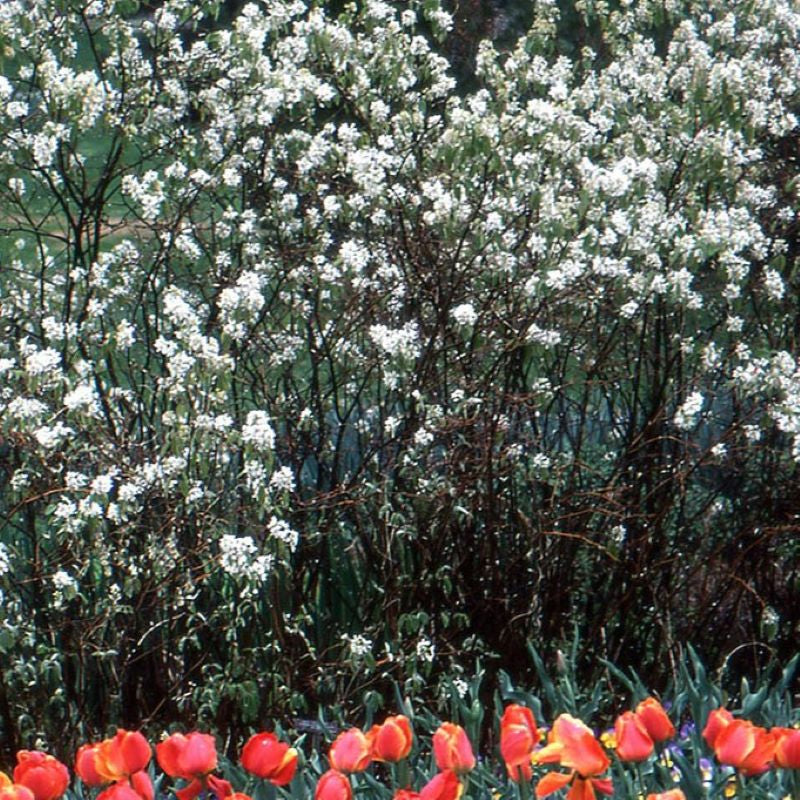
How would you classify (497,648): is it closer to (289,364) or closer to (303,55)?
(289,364)

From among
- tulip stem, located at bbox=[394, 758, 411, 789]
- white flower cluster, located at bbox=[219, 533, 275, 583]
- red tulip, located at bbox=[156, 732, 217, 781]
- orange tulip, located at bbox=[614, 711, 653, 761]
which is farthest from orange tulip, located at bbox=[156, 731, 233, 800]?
white flower cluster, located at bbox=[219, 533, 275, 583]

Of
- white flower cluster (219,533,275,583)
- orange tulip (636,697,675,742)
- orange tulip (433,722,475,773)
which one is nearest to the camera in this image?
orange tulip (433,722,475,773)

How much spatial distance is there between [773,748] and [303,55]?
9.21 ft

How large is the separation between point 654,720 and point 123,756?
0.79 meters

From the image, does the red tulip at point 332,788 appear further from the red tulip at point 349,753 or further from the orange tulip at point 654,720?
the orange tulip at point 654,720

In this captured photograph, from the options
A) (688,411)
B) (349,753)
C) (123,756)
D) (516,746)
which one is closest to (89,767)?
(123,756)

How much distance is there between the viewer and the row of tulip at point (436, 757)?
1.95 metres

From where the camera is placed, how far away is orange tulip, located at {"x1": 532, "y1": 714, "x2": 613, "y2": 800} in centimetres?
192

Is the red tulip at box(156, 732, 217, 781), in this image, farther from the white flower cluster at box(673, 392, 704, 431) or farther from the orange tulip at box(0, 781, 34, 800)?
the white flower cluster at box(673, 392, 704, 431)

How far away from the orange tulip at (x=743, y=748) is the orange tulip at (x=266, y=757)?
606 millimetres

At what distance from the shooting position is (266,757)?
2053 mm

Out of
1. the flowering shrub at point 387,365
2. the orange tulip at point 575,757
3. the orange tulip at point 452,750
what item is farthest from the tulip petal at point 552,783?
the flowering shrub at point 387,365

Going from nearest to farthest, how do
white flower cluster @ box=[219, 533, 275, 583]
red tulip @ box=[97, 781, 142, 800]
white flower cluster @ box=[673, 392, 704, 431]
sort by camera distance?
red tulip @ box=[97, 781, 142, 800]
white flower cluster @ box=[219, 533, 275, 583]
white flower cluster @ box=[673, 392, 704, 431]

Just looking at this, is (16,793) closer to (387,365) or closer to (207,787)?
(207,787)
